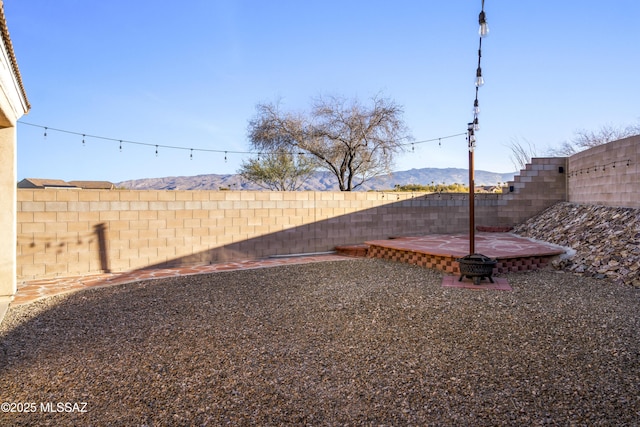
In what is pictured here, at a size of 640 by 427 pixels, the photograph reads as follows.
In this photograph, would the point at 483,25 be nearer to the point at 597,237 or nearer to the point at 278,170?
the point at 597,237

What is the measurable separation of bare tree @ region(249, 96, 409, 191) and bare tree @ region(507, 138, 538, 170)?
39.7 ft

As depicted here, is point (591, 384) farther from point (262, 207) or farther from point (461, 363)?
→ point (262, 207)

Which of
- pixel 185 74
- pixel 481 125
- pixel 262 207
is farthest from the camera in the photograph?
pixel 185 74

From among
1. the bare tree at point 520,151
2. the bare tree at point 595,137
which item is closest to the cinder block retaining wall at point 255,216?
the bare tree at point 595,137

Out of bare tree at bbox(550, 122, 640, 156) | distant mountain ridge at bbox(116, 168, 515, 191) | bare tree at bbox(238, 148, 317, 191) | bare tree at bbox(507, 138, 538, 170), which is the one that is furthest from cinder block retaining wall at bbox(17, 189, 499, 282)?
bare tree at bbox(550, 122, 640, 156)

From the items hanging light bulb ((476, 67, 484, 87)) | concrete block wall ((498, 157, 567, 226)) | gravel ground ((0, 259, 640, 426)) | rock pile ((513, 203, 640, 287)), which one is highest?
hanging light bulb ((476, 67, 484, 87))

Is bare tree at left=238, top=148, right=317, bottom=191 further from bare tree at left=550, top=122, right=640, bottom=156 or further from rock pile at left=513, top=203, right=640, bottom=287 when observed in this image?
bare tree at left=550, top=122, right=640, bottom=156

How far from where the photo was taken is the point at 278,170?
25.5 m

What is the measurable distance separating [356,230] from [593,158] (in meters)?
6.91

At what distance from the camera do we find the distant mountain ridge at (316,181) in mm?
24000

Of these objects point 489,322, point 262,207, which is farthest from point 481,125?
point 262,207

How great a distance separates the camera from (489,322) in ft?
12.8

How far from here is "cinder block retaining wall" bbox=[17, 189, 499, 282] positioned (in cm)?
664

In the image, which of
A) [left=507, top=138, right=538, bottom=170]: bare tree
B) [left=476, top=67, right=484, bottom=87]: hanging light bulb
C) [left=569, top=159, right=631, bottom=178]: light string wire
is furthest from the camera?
[left=507, top=138, right=538, bottom=170]: bare tree
